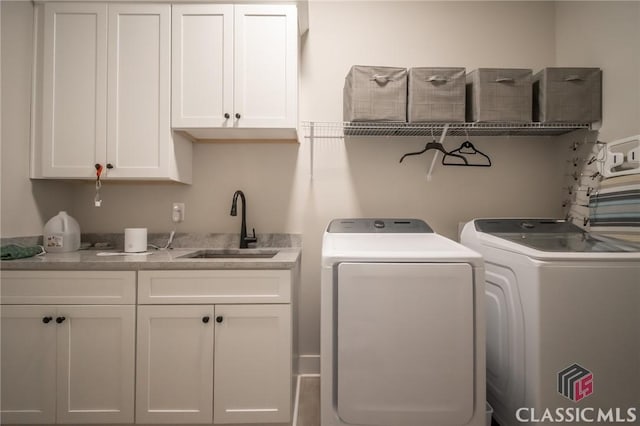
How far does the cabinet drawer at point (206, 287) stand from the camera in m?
1.42

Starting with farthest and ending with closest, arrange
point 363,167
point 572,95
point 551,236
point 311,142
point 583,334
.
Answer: point 363,167
point 311,142
point 572,95
point 551,236
point 583,334

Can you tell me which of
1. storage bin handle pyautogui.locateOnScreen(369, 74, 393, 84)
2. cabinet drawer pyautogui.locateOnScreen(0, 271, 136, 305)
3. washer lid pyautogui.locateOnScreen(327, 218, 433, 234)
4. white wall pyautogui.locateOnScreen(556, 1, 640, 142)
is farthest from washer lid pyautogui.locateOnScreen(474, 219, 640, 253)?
cabinet drawer pyautogui.locateOnScreen(0, 271, 136, 305)

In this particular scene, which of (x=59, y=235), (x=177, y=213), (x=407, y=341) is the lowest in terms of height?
(x=407, y=341)

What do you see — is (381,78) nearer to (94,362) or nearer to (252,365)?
(252,365)

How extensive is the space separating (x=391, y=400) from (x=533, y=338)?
615mm

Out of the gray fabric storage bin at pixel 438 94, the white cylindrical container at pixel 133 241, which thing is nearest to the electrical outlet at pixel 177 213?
the white cylindrical container at pixel 133 241

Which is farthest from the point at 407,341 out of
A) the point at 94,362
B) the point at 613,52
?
the point at 613,52

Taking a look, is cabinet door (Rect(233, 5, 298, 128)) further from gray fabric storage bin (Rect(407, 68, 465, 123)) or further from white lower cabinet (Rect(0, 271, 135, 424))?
white lower cabinet (Rect(0, 271, 135, 424))

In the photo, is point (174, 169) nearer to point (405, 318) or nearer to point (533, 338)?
point (405, 318)

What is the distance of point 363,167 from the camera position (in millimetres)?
2057

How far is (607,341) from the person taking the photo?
1.10 m

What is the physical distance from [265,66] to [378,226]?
117cm

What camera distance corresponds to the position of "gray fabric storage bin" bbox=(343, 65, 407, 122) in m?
1.68

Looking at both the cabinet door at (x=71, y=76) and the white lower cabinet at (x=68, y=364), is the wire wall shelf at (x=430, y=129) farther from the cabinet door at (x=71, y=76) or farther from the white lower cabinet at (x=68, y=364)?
the white lower cabinet at (x=68, y=364)
